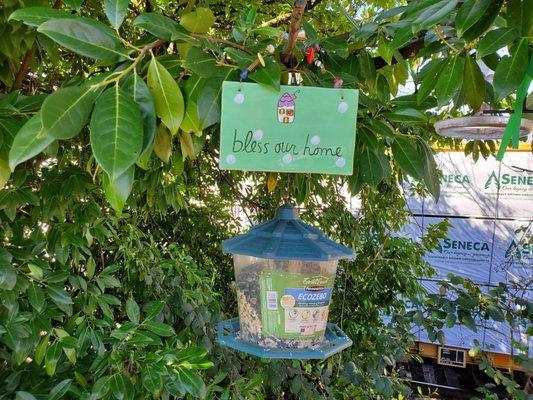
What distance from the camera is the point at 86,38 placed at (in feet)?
1.49

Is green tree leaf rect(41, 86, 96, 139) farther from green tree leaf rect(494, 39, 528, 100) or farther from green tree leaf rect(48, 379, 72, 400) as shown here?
green tree leaf rect(48, 379, 72, 400)

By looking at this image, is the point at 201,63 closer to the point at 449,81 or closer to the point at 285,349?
the point at 449,81

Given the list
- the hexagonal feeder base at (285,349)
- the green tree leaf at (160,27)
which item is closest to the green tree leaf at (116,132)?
the green tree leaf at (160,27)

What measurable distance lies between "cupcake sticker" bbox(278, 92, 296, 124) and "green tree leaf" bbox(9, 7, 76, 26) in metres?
0.26

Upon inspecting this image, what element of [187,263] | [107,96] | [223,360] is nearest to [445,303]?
[223,360]

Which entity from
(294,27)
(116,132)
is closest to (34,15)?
(116,132)

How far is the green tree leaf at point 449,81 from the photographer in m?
0.54

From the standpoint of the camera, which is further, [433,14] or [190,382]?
[190,382]

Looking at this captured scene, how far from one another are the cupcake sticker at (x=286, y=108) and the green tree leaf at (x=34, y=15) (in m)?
0.26

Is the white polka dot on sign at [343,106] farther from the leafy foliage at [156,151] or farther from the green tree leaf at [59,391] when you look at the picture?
the green tree leaf at [59,391]

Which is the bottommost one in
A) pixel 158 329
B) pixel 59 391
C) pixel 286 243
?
pixel 59 391

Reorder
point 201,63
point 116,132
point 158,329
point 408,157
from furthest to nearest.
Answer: point 158,329 < point 408,157 < point 201,63 < point 116,132

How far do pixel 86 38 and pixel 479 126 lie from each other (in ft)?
2.10

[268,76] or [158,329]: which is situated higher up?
[268,76]
